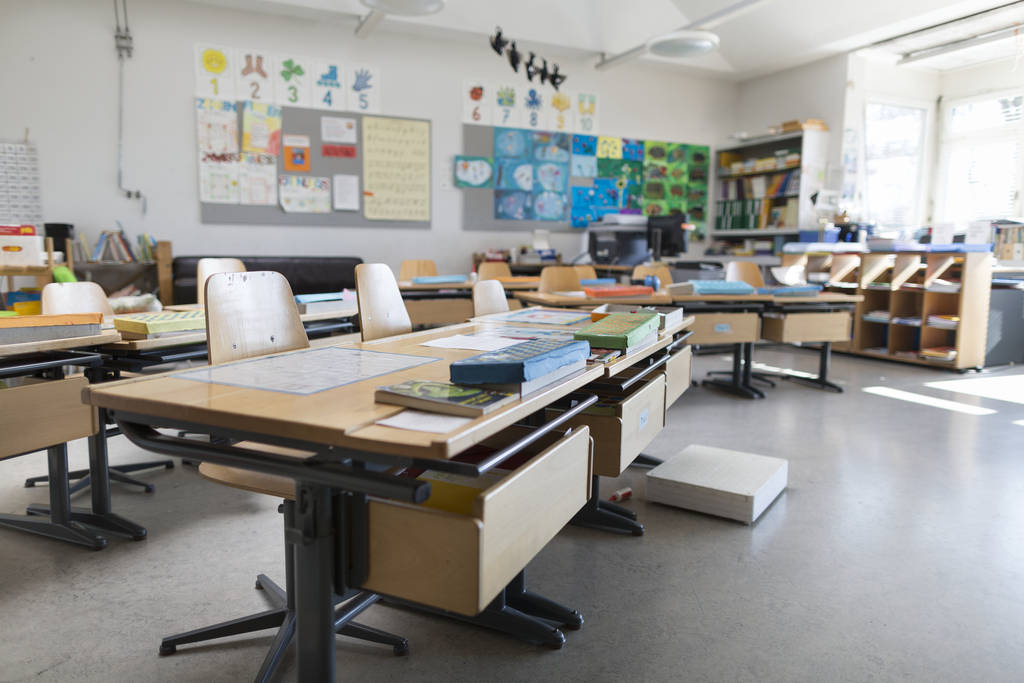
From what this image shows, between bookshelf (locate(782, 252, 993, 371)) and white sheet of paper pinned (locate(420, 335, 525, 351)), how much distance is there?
5.14 metres

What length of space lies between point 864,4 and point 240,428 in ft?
24.4

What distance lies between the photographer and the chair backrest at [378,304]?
2.15 meters

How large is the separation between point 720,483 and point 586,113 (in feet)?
20.4

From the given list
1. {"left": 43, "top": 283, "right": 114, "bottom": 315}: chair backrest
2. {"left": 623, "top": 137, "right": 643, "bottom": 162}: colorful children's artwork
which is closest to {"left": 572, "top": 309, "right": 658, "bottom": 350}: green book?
{"left": 43, "top": 283, "right": 114, "bottom": 315}: chair backrest

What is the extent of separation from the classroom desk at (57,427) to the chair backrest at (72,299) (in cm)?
46

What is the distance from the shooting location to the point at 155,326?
2.14 meters

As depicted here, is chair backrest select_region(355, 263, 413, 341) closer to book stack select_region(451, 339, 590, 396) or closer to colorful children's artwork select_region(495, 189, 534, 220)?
book stack select_region(451, 339, 590, 396)

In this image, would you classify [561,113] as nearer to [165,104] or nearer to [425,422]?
[165,104]

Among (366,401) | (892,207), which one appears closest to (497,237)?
(892,207)

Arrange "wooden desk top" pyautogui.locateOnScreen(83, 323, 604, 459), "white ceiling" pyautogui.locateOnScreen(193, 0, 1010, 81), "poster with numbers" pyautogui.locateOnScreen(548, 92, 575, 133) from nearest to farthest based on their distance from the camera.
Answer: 1. "wooden desk top" pyautogui.locateOnScreen(83, 323, 604, 459)
2. "white ceiling" pyautogui.locateOnScreen(193, 0, 1010, 81)
3. "poster with numbers" pyautogui.locateOnScreen(548, 92, 575, 133)

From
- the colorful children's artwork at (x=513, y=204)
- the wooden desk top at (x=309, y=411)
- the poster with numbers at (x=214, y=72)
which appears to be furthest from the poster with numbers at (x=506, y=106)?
the wooden desk top at (x=309, y=411)

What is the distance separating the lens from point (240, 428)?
3.15 feet

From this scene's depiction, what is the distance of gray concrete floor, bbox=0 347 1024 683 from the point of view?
153 centimetres

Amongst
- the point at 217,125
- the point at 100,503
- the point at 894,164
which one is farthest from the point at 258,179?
the point at 894,164
